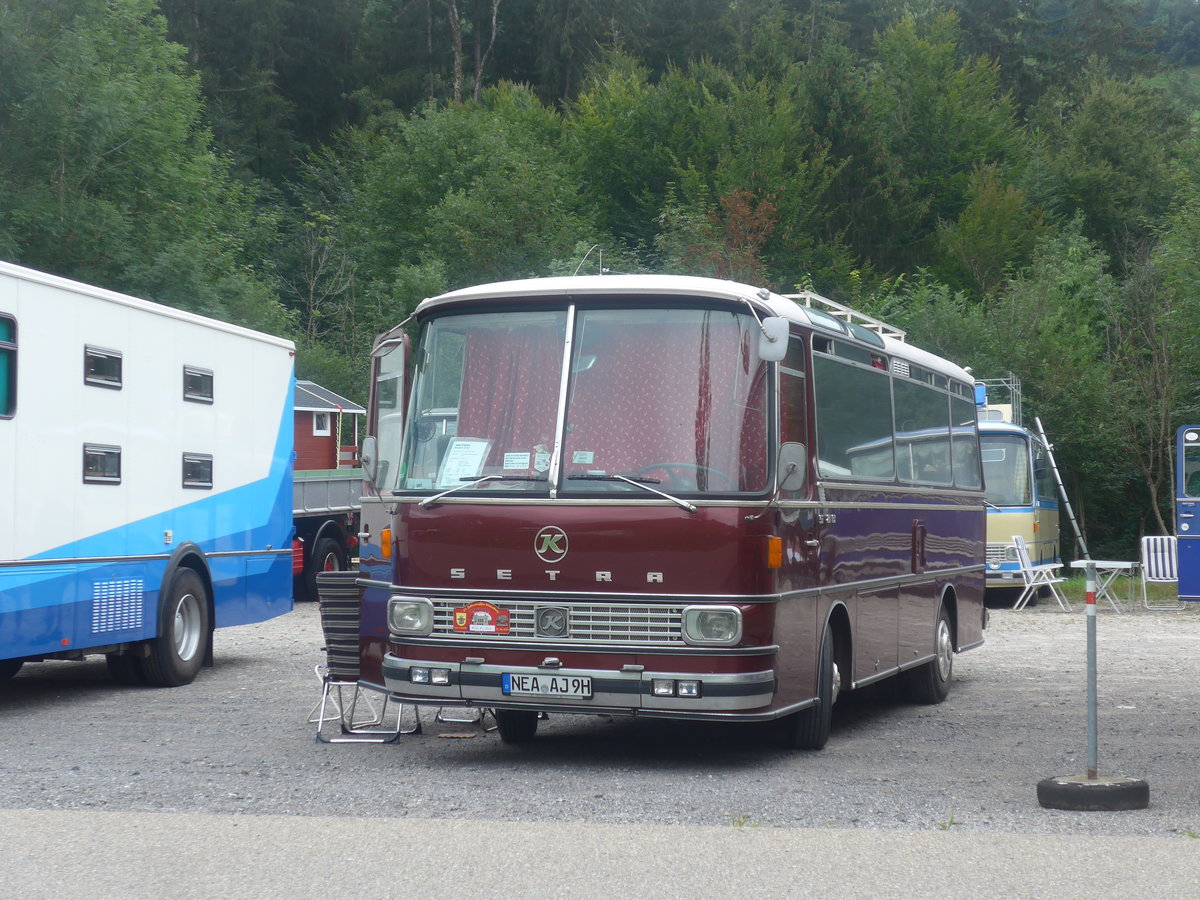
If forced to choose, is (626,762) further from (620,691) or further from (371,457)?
(371,457)

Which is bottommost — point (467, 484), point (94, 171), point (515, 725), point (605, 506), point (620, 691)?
point (515, 725)

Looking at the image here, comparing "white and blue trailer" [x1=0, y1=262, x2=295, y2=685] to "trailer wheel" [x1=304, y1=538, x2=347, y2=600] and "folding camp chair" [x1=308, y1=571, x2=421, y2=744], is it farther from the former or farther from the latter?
"trailer wheel" [x1=304, y1=538, x2=347, y2=600]

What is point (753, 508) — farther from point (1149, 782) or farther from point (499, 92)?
point (499, 92)

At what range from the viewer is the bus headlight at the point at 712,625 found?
8617mm

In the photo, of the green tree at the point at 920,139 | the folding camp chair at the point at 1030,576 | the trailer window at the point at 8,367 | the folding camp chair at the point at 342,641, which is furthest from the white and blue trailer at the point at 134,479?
the green tree at the point at 920,139

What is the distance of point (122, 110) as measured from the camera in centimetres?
3158

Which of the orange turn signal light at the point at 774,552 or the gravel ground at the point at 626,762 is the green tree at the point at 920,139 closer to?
the gravel ground at the point at 626,762

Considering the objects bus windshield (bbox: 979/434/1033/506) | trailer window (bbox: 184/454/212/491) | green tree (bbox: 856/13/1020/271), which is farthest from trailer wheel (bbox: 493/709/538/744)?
green tree (bbox: 856/13/1020/271)

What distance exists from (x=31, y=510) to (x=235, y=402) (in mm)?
3675

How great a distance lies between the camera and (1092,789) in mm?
7535

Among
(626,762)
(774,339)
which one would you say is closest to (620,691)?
(626,762)

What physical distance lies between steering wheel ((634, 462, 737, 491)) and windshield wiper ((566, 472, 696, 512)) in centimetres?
5

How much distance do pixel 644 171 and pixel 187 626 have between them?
36.5m

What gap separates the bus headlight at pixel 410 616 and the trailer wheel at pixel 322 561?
15.8 m
